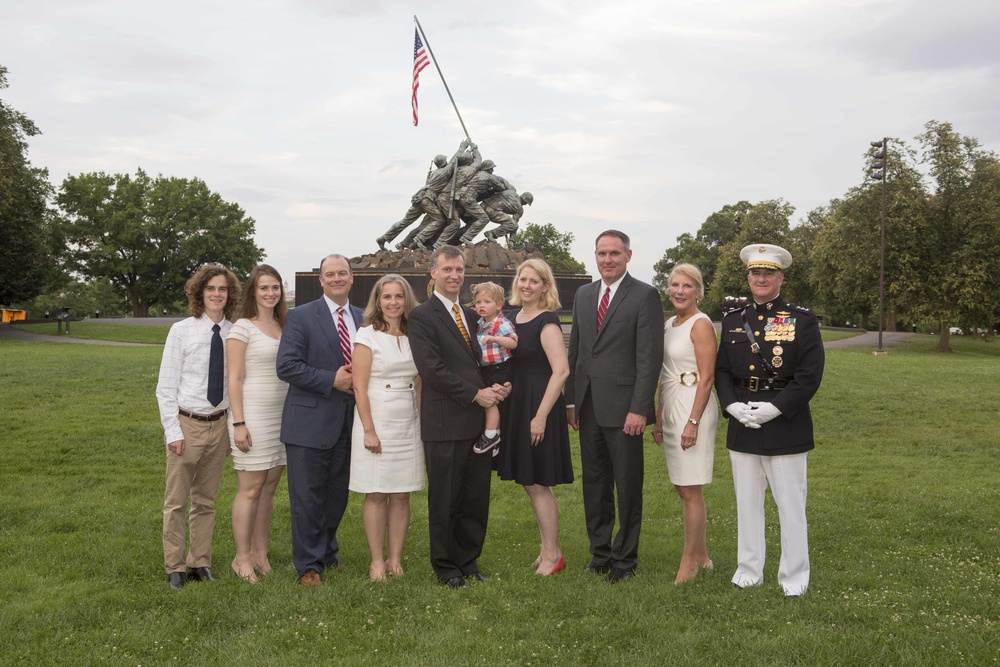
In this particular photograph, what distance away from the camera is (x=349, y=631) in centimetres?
422

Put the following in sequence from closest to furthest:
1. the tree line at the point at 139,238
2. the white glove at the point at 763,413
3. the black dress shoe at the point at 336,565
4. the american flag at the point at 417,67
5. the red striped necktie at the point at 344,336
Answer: the white glove at the point at 763,413, the red striped necktie at the point at 344,336, the black dress shoe at the point at 336,565, the american flag at the point at 417,67, the tree line at the point at 139,238

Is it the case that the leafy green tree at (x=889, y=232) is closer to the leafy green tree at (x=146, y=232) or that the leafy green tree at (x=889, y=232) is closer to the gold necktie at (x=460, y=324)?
the gold necktie at (x=460, y=324)

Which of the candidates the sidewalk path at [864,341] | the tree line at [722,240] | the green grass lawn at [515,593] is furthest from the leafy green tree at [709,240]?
the green grass lawn at [515,593]

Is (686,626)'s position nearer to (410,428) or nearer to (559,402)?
(559,402)

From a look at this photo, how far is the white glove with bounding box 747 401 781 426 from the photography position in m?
4.59

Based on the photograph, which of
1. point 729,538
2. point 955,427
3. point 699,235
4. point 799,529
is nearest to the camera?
point 799,529

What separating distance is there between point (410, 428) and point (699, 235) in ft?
217

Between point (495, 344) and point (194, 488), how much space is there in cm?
206

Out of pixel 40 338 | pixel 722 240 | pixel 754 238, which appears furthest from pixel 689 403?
pixel 722 240

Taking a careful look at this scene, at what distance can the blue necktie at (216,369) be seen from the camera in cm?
499

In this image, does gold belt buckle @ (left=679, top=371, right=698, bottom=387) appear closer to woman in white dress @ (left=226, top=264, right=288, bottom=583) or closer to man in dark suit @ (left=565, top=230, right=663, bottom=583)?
man in dark suit @ (left=565, top=230, right=663, bottom=583)

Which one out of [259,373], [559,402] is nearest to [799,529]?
[559,402]

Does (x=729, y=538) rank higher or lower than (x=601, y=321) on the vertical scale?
lower

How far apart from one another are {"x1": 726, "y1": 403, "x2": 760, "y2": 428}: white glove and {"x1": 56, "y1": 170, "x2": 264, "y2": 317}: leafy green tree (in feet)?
167
